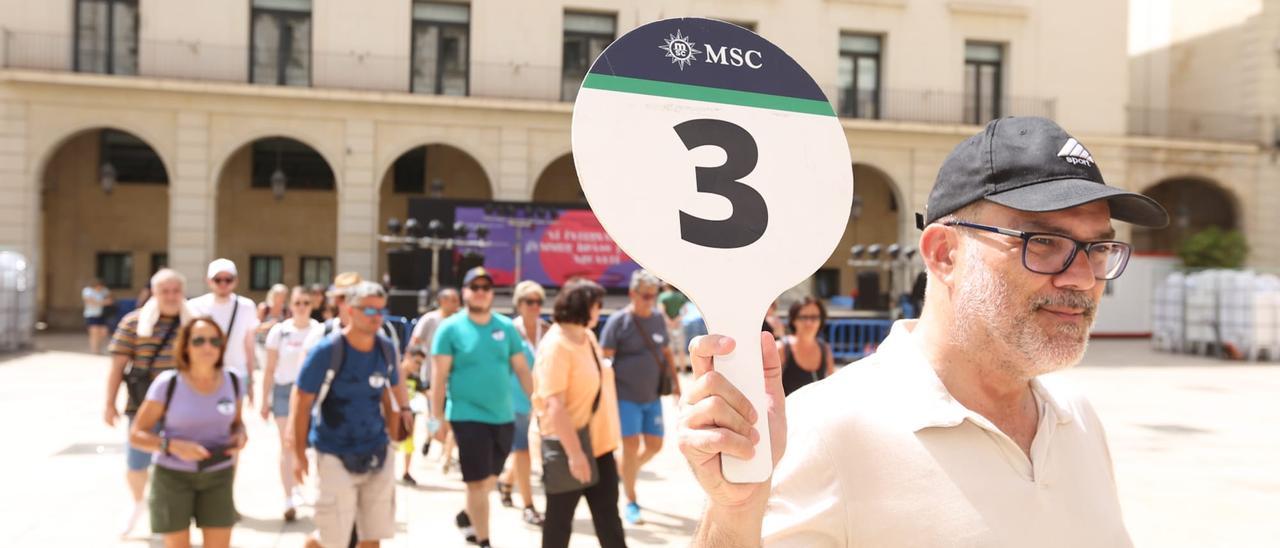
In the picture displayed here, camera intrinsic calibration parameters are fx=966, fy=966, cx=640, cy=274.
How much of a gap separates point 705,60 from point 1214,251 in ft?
102

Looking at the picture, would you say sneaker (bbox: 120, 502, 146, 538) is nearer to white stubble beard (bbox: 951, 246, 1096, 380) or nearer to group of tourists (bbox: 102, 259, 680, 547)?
group of tourists (bbox: 102, 259, 680, 547)

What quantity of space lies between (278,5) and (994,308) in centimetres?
2534

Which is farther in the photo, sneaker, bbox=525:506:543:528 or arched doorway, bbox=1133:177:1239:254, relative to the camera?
arched doorway, bbox=1133:177:1239:254

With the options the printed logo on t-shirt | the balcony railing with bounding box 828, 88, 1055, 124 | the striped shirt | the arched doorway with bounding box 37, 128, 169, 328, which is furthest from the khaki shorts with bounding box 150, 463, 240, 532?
the arched doorway with bounding box 37, 128, 169, 328

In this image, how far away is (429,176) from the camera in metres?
29.0

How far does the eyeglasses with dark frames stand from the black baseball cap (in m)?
0.07

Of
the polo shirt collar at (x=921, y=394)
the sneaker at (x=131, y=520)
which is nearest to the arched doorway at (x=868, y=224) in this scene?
the sneaker at (x=131, y=520)

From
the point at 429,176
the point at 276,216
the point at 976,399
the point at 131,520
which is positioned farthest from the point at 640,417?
the point at 276,216

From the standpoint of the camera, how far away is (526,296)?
822 centimetres

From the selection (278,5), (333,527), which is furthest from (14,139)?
(333,527)

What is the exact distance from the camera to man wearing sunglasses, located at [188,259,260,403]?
277 inches

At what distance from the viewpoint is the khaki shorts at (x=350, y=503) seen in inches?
203

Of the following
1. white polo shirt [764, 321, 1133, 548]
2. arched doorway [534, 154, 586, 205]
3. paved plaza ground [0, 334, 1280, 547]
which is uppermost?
arched doorway [534, 154, 586, 205]

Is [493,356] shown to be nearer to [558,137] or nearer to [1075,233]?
[1075,233]
